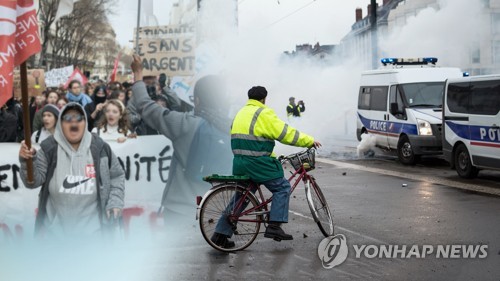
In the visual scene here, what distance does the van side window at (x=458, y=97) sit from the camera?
47.3 feet

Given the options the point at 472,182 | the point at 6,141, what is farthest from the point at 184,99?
the point at 472,182

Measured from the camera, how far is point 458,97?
1475 cm

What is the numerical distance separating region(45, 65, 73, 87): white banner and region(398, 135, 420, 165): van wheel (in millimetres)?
13645

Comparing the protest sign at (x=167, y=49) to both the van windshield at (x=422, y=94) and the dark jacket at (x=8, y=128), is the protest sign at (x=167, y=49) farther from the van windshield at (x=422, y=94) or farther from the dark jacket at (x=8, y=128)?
the van windshield at (x=422, y=94)

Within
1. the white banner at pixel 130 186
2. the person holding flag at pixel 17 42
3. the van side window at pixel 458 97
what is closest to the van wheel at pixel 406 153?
the van side window at pixel 458 97

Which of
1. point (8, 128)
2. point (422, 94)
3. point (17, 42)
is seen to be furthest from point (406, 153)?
point (17, 42)

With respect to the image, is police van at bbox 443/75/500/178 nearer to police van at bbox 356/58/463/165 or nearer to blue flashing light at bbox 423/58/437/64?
police van at bbox 356/58/463/165

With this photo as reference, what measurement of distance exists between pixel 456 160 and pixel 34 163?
38.5 ft

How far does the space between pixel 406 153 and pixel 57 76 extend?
14035 millimetres

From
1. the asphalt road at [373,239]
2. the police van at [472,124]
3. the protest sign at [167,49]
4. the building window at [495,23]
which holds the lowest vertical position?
the asphalt road at [373,239]

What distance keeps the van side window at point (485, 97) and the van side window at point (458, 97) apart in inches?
7.6

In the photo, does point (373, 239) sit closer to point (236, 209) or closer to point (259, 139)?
point (236, 209)

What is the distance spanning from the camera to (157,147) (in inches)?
178

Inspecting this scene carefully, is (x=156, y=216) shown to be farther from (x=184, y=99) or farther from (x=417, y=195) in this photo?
(x=417, y=195)
